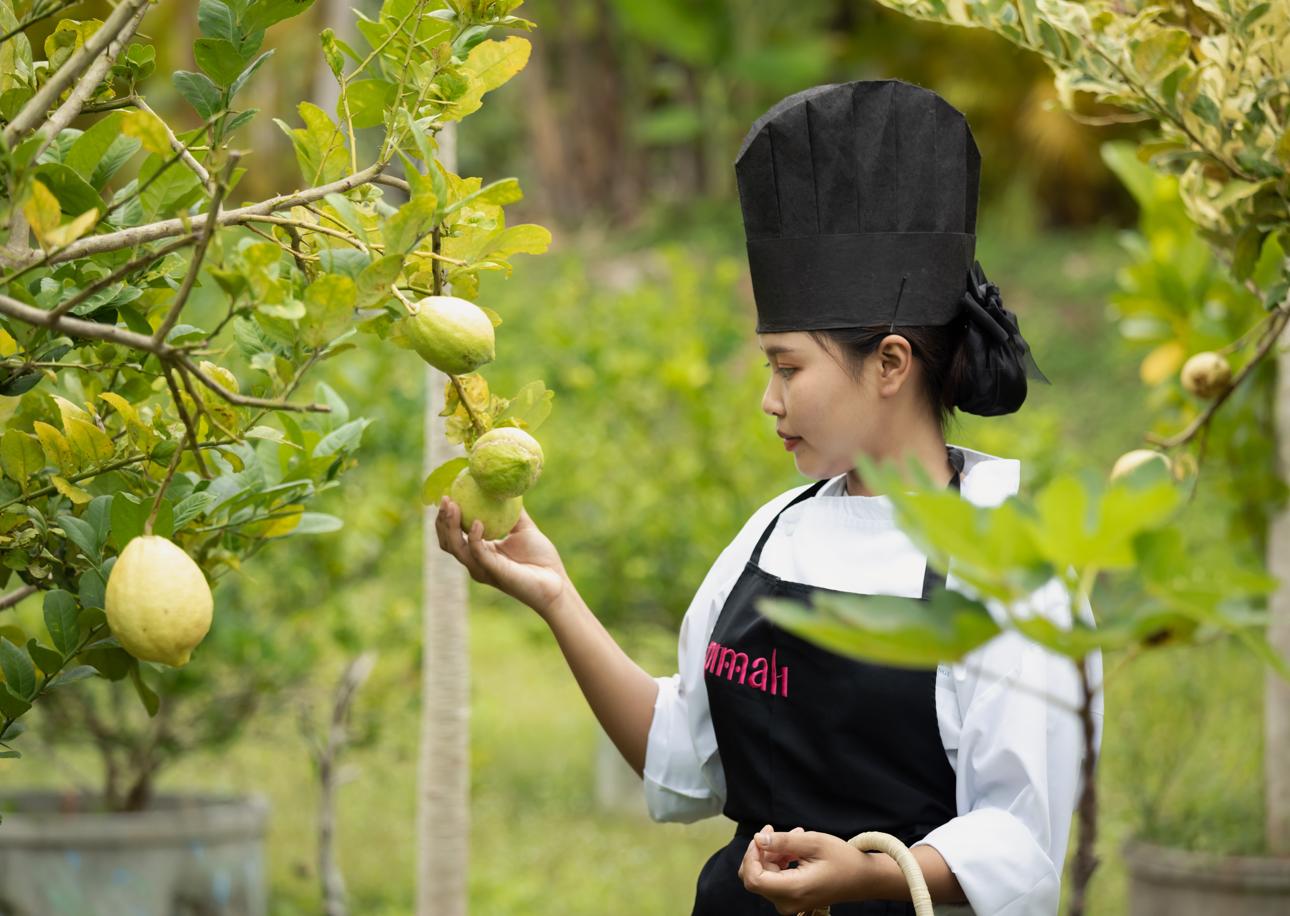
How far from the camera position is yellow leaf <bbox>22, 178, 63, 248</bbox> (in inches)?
39.3

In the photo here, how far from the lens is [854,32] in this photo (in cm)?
1394

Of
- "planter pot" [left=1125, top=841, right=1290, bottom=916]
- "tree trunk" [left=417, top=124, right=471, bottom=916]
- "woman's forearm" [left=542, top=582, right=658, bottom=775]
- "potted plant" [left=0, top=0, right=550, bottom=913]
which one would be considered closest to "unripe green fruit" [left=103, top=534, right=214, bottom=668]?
"potted plant" [left=0, top=0, right=550, bottom=913]

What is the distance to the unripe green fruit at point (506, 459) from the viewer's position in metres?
1.29

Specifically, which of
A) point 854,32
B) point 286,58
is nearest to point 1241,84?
point 286,58

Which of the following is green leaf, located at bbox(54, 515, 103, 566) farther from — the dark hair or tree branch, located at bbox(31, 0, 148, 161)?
the dark hair

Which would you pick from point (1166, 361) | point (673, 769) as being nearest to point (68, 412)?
point (673, 769)

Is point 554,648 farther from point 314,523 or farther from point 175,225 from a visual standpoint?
point 175,225

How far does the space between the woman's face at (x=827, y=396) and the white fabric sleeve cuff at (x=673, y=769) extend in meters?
0.34

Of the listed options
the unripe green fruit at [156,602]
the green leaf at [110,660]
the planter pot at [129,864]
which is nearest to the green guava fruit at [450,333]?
the unripe green fruit at [156,602]

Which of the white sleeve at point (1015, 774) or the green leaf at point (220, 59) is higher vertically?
the green leaf at point (220, 59)

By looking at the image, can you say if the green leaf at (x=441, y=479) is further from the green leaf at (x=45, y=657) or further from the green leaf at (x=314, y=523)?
the green leaf at (x=45, y=657)

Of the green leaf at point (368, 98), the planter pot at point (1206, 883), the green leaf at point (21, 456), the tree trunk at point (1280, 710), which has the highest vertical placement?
the green leaf at point (368, 98)

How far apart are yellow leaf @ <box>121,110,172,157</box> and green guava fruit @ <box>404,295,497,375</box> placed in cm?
22

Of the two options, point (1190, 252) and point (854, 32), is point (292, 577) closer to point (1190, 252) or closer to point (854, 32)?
point (1190, 252)
